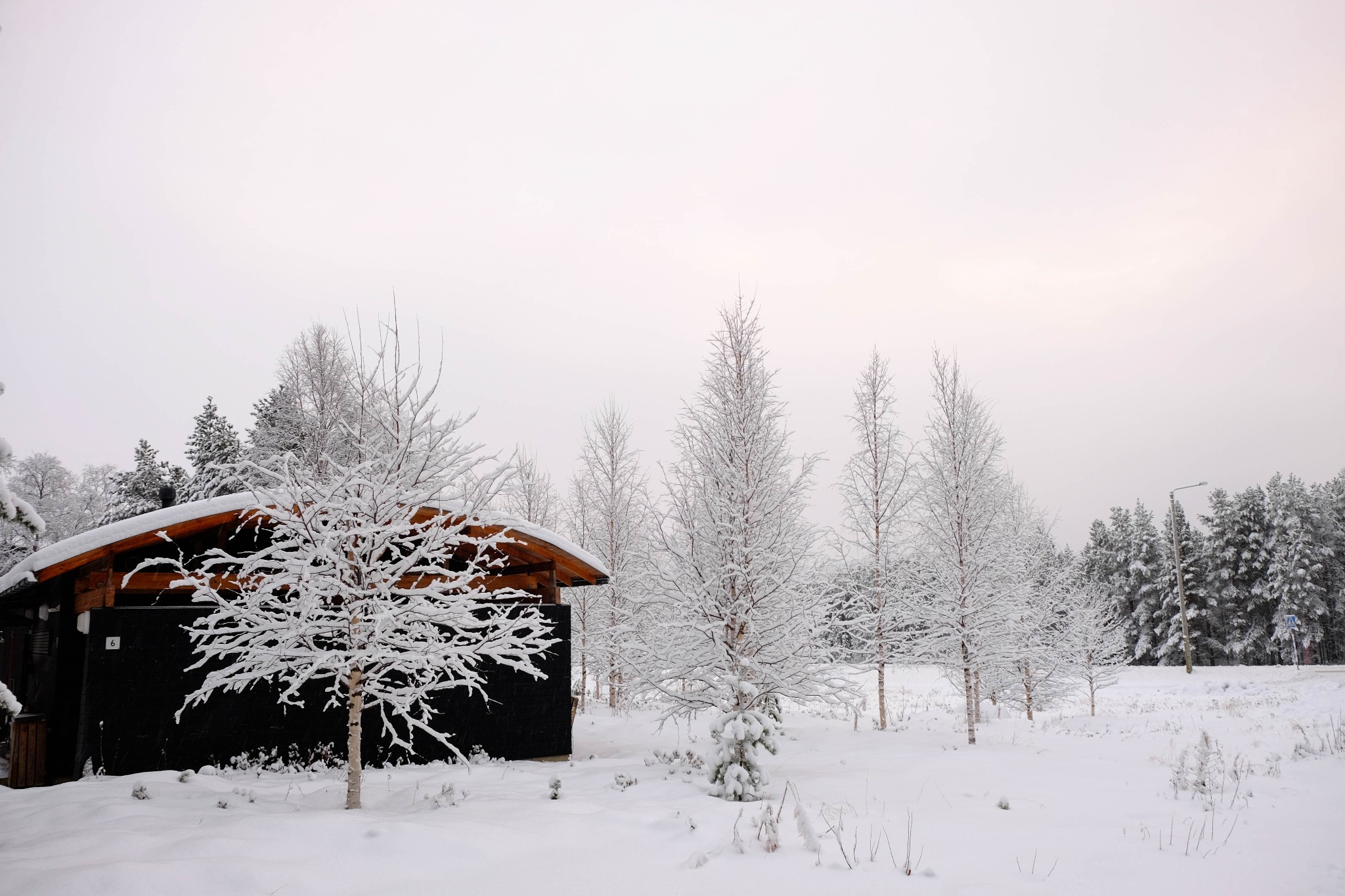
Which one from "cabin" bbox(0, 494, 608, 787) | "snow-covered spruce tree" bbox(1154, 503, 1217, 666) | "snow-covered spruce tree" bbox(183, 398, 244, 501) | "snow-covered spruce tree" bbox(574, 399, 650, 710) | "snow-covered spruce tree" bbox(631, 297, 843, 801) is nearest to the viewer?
"cabin" bbox(0, 494, 608, 787)

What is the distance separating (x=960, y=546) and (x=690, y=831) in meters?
9.97

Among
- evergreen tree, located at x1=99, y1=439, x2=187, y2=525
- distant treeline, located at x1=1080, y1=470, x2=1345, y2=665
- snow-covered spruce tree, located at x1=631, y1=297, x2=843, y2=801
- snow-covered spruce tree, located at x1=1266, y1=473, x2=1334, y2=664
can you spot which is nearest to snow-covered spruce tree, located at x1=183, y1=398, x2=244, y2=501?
evergreen tree, located at x1=99, y1=439, x2=187, y2=525

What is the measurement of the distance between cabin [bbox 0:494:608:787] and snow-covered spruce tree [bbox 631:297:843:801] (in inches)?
100

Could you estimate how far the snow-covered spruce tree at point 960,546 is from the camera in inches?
543

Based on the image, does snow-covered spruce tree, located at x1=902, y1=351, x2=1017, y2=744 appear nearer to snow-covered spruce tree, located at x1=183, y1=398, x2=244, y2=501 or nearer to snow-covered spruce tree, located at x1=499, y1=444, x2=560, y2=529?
snow-covered spruce tree, located at x1=499, y1=444, x2=560, y2=529

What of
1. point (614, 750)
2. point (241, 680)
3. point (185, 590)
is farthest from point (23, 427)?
point (614, 750)

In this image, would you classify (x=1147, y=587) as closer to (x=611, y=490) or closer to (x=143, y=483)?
(x=611, y=490)

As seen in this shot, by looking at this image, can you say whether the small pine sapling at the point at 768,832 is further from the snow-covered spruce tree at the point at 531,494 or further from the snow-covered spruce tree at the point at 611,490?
the snow-covered spruce tree at the point at 531,494

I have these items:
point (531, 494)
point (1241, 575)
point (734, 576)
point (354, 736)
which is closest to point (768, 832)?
point (734, 576)

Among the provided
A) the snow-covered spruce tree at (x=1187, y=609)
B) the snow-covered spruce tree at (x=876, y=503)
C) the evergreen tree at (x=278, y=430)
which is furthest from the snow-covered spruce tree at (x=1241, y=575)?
the evergreen tree at (x=278, y=430)

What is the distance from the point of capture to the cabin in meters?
8.99

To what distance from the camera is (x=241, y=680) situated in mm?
6414

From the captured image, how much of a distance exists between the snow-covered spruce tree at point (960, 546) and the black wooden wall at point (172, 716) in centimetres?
1001

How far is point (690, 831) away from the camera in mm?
A: 6242
